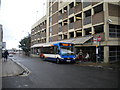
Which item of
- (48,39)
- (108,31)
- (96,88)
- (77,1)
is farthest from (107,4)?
(48,39)

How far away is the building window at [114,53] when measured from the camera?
19.6 meters

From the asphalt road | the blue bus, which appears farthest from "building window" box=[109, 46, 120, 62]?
the asphalt road

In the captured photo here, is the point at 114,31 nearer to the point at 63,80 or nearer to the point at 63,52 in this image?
the point at 63,52

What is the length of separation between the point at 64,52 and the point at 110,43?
6.65m

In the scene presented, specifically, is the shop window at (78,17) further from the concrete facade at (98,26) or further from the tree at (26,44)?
the tree at (26,44)

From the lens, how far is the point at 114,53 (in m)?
20.0

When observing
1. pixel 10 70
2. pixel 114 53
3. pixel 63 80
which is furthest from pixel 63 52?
pixel 63 80

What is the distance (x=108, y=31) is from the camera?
19.5 m

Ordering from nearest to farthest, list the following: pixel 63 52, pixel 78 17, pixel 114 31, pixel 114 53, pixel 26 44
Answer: pixel 63 52, pixel 114 53, pixel 114 31, pixel 78 17, pixel 26 44

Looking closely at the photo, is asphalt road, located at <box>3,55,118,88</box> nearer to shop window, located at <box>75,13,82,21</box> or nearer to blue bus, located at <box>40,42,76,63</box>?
blue bus, located at <box>40,42,76,63</box>

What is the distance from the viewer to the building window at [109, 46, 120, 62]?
64.3 feet

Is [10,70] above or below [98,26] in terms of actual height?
below

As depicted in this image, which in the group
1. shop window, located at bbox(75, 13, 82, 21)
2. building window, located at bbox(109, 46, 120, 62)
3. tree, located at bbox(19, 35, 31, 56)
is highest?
shop window, located at bbox(75, 13, 82, 21)

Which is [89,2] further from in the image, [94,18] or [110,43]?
[110,43]
